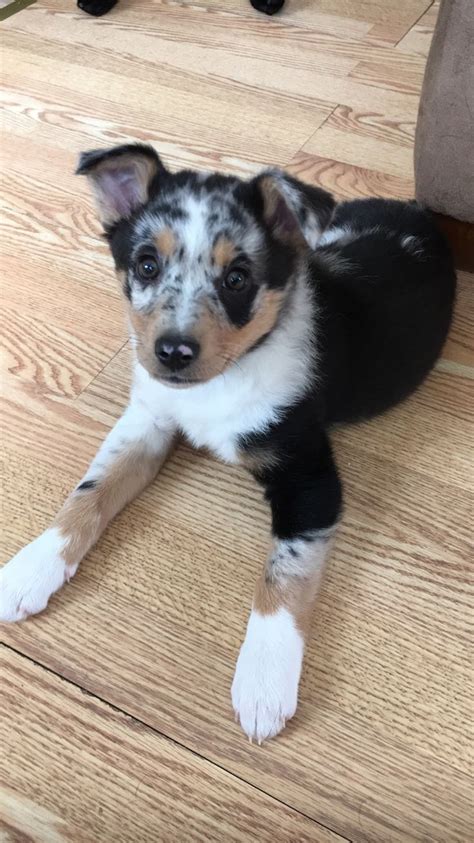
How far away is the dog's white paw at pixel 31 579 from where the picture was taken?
6.19 feet

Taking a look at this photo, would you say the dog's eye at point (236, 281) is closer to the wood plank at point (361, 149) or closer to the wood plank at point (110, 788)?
the wood plank at point (110, 788)

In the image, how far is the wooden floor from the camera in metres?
1.65

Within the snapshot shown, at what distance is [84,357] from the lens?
2.50m

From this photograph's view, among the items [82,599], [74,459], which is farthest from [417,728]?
[74,459]

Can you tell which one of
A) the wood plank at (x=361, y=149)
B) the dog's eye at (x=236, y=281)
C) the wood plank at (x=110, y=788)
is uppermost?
the dog's eye at (x=236, y=281)

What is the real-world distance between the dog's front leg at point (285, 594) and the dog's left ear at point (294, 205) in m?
0.57

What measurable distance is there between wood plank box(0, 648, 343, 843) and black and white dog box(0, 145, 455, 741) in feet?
0.55

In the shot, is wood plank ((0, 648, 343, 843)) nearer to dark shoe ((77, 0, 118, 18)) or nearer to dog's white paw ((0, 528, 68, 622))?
dog's white paw ((0, 528, 68, 622))

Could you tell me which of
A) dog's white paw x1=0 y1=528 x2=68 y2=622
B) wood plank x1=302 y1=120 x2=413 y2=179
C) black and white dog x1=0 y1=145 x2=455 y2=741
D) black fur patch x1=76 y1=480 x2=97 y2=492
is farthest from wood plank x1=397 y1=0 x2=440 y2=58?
dog's white paw x1=0 y1=528 x2=68 y2=622

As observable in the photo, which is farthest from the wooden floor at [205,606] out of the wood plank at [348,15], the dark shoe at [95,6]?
the dark shoe at [95,6]

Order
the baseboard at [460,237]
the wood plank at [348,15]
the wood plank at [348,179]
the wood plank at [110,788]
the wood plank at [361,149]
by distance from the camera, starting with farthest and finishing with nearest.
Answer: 1. the wood plank at [348,15]
2. the wood plank at [361,149]
3. the wood plank at [348,179]
4. the baseboard at [460,237]
5. the wood plank at [110,788]

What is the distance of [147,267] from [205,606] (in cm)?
87

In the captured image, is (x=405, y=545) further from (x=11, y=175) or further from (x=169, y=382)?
(x=11, y=175)

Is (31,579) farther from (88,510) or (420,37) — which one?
(420,37)
